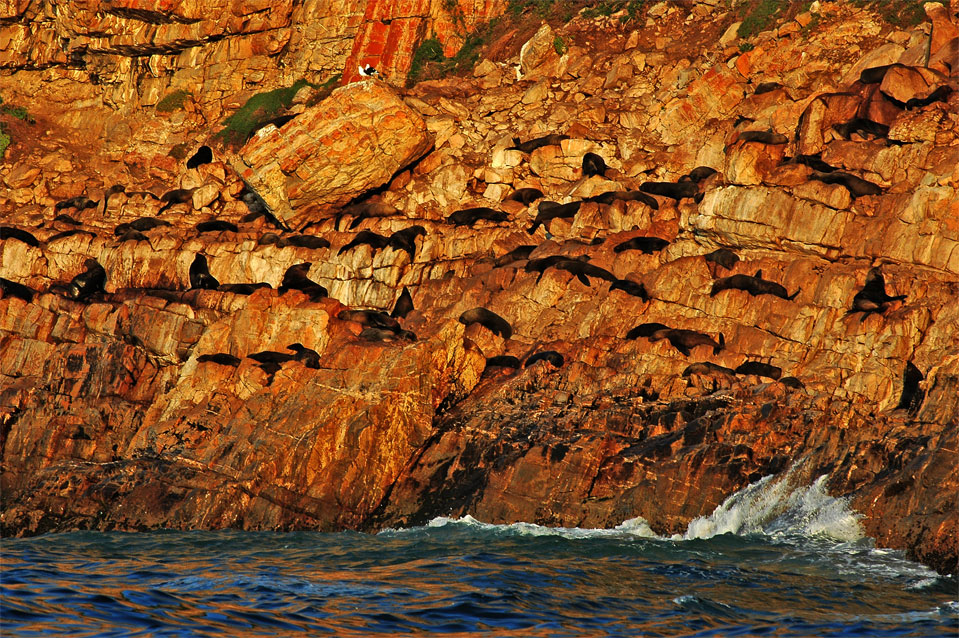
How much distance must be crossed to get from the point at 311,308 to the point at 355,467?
7.96 metres

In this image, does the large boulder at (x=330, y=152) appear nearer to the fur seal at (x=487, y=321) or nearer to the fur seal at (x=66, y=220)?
the fur seal at (x=66, y=220)

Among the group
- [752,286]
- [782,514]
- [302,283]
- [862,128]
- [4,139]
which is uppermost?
[862,128]

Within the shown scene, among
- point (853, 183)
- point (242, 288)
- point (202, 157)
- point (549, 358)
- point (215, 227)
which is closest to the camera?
point (549, 358)

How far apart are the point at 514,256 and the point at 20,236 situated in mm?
20670

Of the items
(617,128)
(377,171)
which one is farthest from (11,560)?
(617,128)

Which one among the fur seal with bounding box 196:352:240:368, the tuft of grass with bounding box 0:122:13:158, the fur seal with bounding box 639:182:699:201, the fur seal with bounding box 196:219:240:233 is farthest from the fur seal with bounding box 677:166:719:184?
the tuft of grass with bounding box 0:122:13:158

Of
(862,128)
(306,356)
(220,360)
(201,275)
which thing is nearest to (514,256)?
(306,356)

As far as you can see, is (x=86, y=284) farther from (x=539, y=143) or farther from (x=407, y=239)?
(x=539, y=143)

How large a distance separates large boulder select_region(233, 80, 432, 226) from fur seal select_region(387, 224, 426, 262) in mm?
4524

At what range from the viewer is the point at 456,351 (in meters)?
32.4

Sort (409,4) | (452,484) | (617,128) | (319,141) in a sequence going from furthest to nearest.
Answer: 1. (409,4)
2. (617,128)
3. (319,141)
4. (452,484)

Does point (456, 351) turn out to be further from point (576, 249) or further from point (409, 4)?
point (409, 4)

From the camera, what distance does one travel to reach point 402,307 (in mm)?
38500

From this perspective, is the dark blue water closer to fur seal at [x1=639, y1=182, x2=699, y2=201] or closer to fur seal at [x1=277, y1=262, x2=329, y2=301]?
fur seal at [x1=277, y1=262, x2=329, y2=301]
